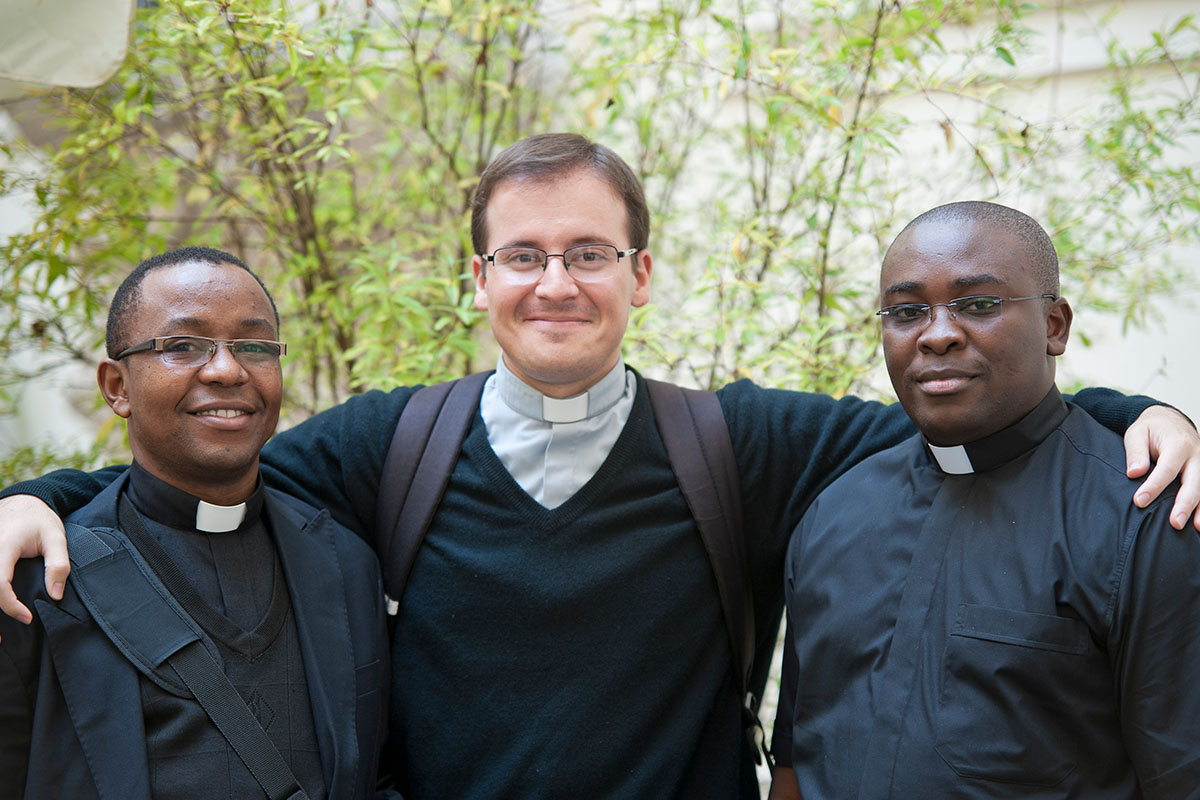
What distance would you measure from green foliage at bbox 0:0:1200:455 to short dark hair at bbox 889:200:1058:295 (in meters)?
0.90

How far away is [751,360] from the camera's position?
3352 millimetres

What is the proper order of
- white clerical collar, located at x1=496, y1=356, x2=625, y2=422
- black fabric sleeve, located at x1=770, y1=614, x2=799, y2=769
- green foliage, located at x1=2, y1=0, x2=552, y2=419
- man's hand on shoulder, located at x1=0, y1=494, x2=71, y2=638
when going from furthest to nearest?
green foliage, located at x1=2, y1=0, x2=552, y2=419, white clerical collar, located at x1=496, y1=356, x2=625, y2=422, black fabric sleeve, located at x1=770, y1=614, x2=799, y2=769, man's hand on shoulder, located at x1=0, y1=494, x2=71, y2=638

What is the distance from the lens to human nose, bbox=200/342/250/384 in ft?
6.39

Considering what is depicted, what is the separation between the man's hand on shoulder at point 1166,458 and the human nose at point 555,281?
1248 millimetres

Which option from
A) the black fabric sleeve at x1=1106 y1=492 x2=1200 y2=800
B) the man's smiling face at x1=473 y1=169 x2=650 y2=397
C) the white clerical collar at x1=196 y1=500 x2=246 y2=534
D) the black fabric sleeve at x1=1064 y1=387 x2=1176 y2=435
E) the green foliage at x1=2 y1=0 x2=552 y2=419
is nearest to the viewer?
the black fabric sleeve at x1=1106 y1=492 x2=1200 y2=800

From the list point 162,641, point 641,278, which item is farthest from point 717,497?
point 162,641

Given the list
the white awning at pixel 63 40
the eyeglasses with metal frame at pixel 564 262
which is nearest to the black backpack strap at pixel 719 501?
the eyeglasses with metal frame at pixel 564 262

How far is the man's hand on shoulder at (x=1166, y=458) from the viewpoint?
1.63 metres

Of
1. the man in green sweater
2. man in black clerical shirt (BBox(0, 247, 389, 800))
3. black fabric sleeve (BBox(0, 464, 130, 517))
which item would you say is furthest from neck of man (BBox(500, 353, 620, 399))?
black fabric sleeve (BBox(0, 464, 130, 517))

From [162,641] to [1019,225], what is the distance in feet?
6.12

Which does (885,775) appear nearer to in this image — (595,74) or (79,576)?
(79,576)

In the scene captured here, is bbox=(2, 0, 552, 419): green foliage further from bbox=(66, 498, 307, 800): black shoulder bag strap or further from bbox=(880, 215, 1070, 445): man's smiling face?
bbox=(880, 215, 1070, 445): man's smiling face

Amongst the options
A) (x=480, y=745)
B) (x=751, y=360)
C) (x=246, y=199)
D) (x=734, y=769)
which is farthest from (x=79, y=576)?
(x=246, y=199)

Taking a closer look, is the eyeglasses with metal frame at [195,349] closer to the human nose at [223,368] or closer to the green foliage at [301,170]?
the human nose at [223,368]
